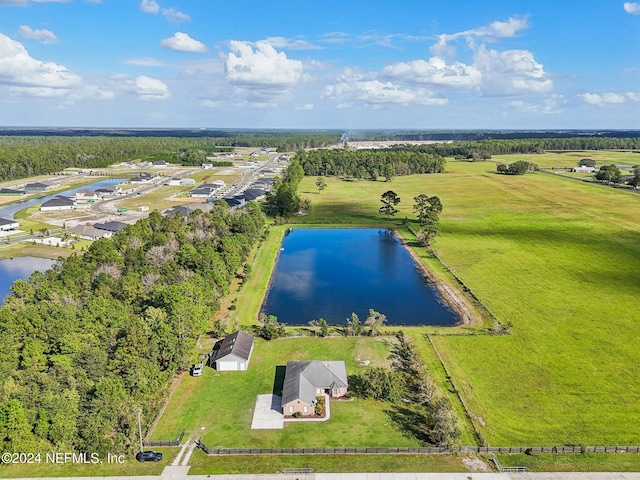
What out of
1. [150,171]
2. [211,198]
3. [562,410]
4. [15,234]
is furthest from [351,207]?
[150,171]

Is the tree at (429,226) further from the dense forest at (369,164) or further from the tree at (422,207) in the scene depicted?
the dense forest at (369,164)

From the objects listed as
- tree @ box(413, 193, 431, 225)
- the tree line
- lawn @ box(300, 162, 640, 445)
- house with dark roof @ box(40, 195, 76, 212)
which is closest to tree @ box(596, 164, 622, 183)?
lawn @ box(300, 162, 640, 445)

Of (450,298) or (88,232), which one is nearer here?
(450,298)

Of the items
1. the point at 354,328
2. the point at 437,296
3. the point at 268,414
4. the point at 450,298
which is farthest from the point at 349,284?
the point at 268,414

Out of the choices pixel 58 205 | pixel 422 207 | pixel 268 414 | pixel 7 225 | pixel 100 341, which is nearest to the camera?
pixel 268 414

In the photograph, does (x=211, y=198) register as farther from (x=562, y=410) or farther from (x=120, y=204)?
(x=562, y=410)

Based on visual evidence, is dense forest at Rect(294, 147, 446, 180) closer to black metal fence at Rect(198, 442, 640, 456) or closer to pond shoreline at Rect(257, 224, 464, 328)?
pond shoreline at Rect(257, 224, 464, 328)

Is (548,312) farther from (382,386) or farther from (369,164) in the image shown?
(369,164)
